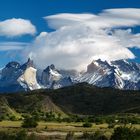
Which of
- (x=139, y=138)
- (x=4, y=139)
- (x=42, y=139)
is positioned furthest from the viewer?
(x=42, y=139)

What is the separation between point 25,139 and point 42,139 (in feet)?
57.0

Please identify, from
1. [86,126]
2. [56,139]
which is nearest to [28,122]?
[86,126]

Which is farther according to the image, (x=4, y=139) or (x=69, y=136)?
(x=69, y=136)

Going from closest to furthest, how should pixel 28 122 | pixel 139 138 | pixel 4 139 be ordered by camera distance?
pixel 4 139
pixel 139 138
pixel 28 122

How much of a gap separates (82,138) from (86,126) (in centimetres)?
6446

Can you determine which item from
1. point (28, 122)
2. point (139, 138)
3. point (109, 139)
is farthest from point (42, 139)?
point (28, 122)

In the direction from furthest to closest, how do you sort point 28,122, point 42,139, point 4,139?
point 28,122 → point 42,139 → point 4,139

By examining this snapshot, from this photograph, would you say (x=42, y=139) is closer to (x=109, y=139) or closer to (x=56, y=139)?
(x=56, y=139)

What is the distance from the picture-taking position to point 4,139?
Answer: 10638cm

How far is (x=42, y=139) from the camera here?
12350cm

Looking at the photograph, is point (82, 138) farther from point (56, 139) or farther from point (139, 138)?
point (139, 138)

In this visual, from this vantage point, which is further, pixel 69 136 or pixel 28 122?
pixel 28 122

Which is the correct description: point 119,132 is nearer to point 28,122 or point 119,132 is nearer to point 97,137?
point 97,137

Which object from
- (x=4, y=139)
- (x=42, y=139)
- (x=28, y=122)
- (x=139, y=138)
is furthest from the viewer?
(x=28, y=122)
